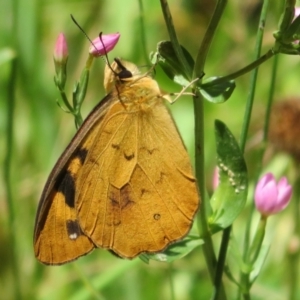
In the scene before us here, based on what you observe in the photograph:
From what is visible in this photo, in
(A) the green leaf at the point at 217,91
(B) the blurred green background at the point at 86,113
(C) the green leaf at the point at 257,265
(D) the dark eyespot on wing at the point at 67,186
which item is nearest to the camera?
(A) the green leaf at the point at 217,91

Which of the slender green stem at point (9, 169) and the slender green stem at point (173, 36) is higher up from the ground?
the slender green stem at point (173, 36)

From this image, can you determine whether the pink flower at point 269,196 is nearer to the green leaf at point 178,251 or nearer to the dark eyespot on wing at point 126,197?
the green leaf at point 178,251

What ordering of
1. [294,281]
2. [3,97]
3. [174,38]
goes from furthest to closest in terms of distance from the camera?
[3,97] < [294,281] < [174,38]

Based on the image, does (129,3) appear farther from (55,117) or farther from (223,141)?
(223,141)

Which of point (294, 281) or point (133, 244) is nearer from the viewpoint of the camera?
point (133, 244)

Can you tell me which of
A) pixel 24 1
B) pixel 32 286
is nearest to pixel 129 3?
pixel 24 1

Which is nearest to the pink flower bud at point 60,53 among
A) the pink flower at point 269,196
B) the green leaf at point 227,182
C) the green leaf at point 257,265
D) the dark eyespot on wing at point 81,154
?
the dark eyespot on wing at point 81,154

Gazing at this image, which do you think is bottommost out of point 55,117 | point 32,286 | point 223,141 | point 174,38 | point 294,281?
point 32,286

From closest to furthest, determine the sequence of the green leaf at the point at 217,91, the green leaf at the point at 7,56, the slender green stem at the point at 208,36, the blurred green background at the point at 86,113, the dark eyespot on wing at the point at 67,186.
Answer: the slender green stem at the point at 208,36
the green leaf at the point at 217,91
the dark eyespot on wing at the point at 67,186
the green leaf at the point at 7,56
the blurred green background at the point at 86,113

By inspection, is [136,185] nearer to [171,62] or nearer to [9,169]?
[171,62]
